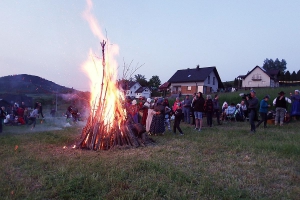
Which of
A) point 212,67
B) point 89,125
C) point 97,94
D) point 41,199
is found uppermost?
point 212,67

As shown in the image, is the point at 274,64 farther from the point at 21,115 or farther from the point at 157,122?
the point at 157,122

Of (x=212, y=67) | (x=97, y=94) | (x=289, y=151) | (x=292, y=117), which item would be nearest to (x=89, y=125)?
(x=97, y=94)

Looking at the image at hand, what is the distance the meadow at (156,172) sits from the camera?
4.36 m

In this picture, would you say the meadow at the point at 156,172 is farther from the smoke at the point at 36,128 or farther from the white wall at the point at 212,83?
the white wall at the point at 212,83

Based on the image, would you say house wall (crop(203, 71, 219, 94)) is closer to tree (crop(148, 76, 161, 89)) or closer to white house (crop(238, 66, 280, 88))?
white house (crop(238, 66, 280, 88))

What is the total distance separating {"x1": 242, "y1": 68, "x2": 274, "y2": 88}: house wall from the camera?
162 feet

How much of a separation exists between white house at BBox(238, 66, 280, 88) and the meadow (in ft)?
149

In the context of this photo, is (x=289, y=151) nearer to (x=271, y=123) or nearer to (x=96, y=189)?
(x=96, y=189)

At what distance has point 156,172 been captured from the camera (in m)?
5.34

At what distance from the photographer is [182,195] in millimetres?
4230

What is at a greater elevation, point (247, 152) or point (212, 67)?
point (212, 67)

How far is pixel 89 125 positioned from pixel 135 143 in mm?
1643

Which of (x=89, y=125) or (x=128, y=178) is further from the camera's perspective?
(x=89, y=125)

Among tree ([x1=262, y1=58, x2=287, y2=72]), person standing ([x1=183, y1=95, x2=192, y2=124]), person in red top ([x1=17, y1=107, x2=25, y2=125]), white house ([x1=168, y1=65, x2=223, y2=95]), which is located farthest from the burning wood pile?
tree ([x1=262, y1=58, x2=287, y2=72])
